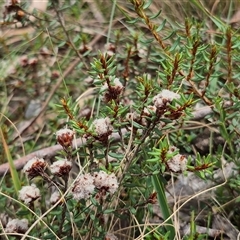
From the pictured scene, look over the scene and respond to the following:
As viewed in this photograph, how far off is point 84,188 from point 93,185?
0.8 inches

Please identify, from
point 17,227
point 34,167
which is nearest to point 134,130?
point 34,167

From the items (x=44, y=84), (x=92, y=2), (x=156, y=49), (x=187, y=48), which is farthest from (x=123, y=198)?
(x=92, y=2)

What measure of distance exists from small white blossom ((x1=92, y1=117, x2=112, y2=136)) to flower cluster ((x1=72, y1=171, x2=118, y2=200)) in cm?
9

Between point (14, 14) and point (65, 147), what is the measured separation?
68 cm

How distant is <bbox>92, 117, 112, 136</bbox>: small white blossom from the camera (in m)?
1.07

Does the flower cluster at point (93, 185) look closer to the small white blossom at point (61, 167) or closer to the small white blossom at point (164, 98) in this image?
the small white blossom at point (61, 167)

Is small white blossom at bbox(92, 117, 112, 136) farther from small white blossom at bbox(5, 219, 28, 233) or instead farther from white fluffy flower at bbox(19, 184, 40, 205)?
small white blossom at bbox(5, 219, 28, 233)

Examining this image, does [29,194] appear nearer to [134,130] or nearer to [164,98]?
[134,130]

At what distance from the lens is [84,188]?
1053 millimetres

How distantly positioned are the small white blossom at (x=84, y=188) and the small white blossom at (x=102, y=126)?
0.31ft

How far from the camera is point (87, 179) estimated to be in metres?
1.06

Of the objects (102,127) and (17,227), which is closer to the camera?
(102,127)

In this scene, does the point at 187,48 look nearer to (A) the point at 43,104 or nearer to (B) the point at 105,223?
(B) the point at 105,223

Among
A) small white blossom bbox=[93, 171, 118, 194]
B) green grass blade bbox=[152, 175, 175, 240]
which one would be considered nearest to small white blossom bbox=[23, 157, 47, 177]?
small white blossom bbox=[93, 171, 118, 194]
